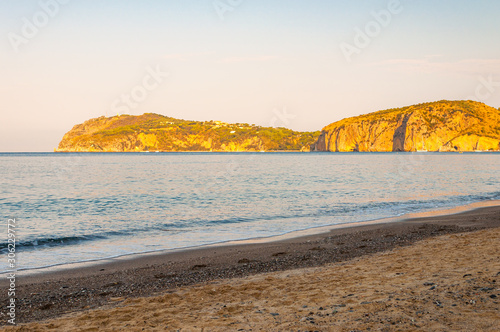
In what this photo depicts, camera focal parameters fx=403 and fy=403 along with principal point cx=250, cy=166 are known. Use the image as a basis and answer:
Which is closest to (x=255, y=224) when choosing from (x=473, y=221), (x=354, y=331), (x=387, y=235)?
(x=387, y=235)

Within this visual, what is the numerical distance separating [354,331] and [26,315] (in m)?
5.61

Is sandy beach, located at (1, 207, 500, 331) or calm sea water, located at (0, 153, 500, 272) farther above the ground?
sandy beach, located at (1, 207, 500, 331)

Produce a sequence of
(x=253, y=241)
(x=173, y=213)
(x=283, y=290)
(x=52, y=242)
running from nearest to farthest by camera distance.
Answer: (x=283, y=290)
(x=253, y=241)
(x=52, y=242)
(x=173, y=213)

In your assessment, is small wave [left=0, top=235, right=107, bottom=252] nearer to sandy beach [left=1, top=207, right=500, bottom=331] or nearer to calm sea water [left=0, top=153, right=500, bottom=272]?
calm sea water [left=0, top=153, right=500, bottom=272]

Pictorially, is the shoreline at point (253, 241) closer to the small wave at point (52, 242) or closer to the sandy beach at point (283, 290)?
the sandy beach at point (283, 290)

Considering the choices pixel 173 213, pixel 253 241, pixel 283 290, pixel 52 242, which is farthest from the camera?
pixel 173 213

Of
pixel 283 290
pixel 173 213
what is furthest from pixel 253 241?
pixel 173 213

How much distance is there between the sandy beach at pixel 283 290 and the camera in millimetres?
5438

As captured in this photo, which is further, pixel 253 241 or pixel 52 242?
pixel 52 242

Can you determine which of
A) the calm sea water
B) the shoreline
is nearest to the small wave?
the calm sea water

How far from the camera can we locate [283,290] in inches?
290

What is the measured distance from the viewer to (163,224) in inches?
748

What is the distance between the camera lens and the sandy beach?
5438 millimetres

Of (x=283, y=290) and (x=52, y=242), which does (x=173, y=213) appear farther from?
(x=283, y=290)
